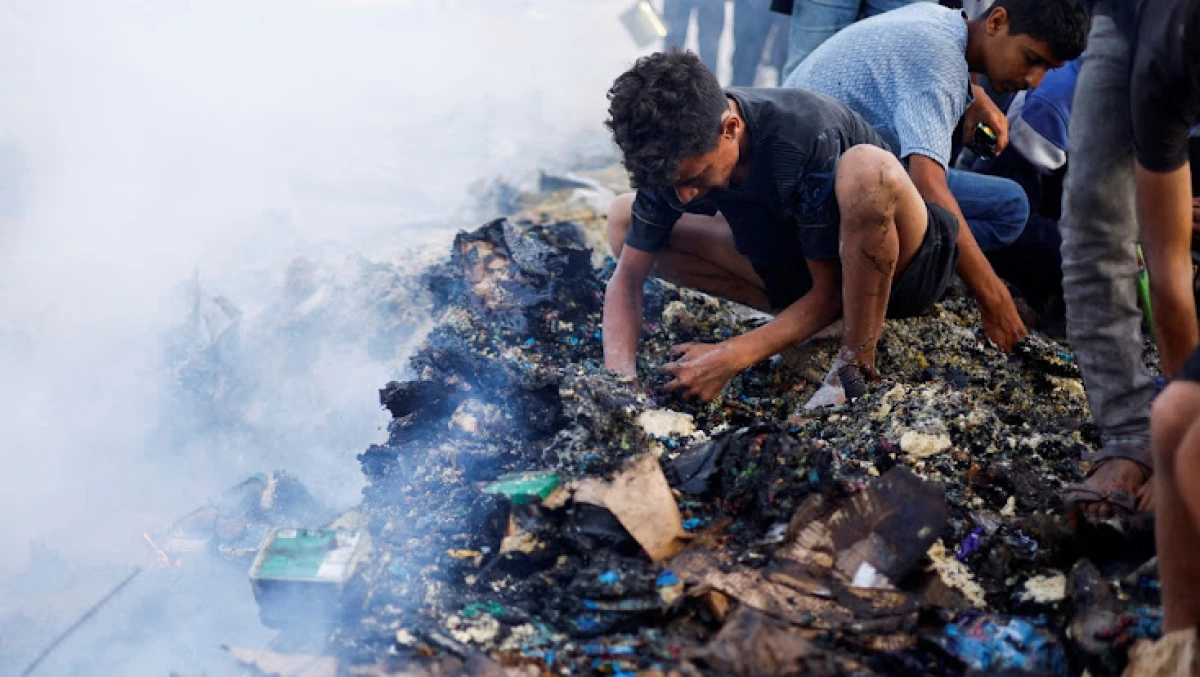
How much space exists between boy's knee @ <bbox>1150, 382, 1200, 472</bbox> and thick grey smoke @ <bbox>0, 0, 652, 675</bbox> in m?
2.45

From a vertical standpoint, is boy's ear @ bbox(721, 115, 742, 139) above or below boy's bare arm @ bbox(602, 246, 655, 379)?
above

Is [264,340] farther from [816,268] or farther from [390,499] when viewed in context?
[816,268]

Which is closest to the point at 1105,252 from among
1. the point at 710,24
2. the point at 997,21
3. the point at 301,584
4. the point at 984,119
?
the point at 997,21

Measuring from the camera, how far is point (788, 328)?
2801 millimetres

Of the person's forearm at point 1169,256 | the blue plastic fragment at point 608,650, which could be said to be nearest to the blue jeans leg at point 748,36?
the person's forearm at point 1169,256

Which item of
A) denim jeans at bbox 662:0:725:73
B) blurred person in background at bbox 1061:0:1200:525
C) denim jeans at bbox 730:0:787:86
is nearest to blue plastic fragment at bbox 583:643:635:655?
blurred person in background at bbox 1061:0:1200:525

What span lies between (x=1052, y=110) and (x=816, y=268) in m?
1.63

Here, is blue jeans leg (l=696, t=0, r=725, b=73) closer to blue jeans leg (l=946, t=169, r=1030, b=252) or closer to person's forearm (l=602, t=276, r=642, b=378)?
blue jeans leg (l=946, t=169, r=1030, b=252)

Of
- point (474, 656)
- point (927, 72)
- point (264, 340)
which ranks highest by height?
point (927, 72)

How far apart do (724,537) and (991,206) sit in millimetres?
2203

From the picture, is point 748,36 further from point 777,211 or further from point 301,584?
point 301,584

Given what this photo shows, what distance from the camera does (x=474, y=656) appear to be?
170 centimetres

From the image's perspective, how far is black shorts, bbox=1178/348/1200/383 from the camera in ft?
4.59

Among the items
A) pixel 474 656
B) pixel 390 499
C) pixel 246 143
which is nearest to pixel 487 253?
pixel 390 499
